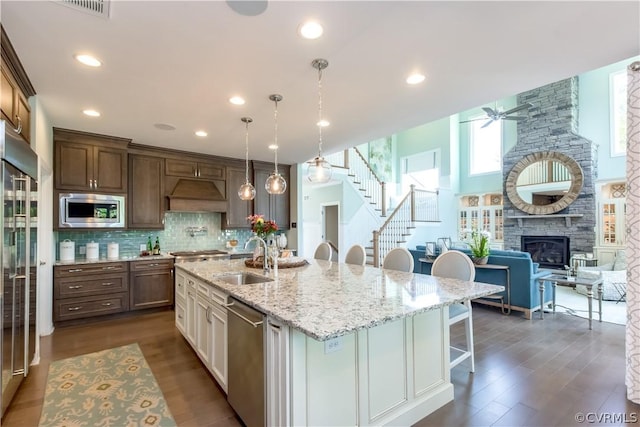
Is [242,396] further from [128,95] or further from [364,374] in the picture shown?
[128,95]

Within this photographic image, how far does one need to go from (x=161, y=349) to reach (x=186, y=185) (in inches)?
111

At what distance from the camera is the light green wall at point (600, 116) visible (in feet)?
23.0

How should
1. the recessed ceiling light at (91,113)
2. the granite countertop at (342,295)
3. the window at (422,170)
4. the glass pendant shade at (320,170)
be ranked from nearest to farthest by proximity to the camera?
1. the granite countertop at (342,295)
2. the glass pendant shade at (320,170)
3. the recessed ceiling light at (91,113)
4. the window at (422,170)

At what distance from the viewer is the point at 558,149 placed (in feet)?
24.9

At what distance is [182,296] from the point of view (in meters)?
3.54

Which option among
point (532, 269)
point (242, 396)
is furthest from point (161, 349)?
point (532, 269)

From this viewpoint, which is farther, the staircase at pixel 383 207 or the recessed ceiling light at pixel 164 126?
the staircase at pixel 383 207

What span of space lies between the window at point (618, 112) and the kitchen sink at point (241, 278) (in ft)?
27.6

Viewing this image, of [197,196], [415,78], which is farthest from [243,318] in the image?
[197,196]

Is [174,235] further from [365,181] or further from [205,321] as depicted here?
[365,181]

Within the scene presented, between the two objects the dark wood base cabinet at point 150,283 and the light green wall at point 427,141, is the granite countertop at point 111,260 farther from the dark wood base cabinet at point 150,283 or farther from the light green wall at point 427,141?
the light green wall at point 427,141

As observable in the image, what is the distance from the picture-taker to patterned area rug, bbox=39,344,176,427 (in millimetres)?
2209

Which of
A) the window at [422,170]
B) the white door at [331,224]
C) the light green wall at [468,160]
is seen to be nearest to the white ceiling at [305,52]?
the white door at [331,224]

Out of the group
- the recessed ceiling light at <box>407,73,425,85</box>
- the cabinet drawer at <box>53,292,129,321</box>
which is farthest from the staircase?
the cabinet drawer at <box>53,292,129,321</box>
